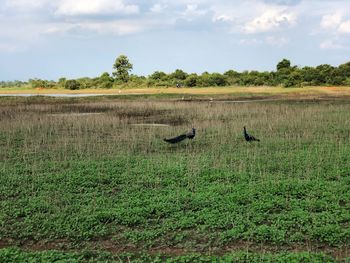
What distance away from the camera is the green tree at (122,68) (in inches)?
2977

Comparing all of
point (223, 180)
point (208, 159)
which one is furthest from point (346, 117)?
point (223, 180)

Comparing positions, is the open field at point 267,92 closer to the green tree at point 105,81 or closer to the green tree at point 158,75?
the green tree at point 105,81

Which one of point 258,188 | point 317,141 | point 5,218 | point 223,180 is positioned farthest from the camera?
point 317,141

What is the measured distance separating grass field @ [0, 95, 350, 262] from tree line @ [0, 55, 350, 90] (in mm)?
49152

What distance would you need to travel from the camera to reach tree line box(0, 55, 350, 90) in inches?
2482

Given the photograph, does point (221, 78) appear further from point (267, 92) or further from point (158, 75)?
point (267, 92)

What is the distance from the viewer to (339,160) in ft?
39.8

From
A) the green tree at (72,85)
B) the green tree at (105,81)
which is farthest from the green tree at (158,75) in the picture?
the green tree at (72,85)

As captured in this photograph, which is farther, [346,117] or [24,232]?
[346,117]

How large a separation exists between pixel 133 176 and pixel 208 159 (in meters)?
2.74

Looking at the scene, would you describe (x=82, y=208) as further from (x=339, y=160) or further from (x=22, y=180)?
(x=339, y=160)

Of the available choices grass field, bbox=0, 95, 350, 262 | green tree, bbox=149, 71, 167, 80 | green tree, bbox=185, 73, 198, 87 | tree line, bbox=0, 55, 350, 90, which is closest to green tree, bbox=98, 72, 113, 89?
tree line, bbox=0, 55, 350, 90

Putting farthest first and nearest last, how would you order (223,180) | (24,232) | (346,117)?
(346,117)
(223,180)
(24,232)

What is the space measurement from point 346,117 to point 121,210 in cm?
1691
